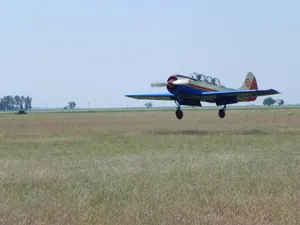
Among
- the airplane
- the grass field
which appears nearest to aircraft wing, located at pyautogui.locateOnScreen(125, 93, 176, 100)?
the airplane

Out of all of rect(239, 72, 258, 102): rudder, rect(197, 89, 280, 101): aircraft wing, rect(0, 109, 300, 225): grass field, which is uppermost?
rect(239, 72, 258, 102): rudder

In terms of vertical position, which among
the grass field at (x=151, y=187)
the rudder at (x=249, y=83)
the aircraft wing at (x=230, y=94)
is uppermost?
the rudder at (x=249, y=83)

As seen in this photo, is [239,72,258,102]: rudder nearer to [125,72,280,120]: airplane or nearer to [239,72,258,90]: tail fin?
[239,72,258,90]: tail fin

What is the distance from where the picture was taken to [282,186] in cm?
885

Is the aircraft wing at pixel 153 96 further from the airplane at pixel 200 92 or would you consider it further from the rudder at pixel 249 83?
the rudder at pixel 249 83

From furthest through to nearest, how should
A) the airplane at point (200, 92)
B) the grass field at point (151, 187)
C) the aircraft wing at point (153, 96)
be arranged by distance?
1. the aircraft wing at point (153, 96)
2. the airplane at point (200, 92)
3. the grass field at point (151, 187)

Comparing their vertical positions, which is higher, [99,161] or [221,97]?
[221,97]

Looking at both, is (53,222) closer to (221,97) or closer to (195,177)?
(195,177)

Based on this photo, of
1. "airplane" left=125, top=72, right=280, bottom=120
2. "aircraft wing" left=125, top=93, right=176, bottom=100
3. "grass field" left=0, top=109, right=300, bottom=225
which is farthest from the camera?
"aircraft wing" left=125, top=93, right=176, bottom=100

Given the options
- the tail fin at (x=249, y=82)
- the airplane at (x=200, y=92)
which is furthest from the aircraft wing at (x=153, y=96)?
the tail fin at (x=249, y=82)

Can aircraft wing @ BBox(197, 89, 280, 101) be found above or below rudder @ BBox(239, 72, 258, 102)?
below

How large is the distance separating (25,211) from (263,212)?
10.5 ft

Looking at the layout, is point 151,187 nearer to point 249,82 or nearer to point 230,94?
point 230,94

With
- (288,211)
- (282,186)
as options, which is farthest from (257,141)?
(288,211)
